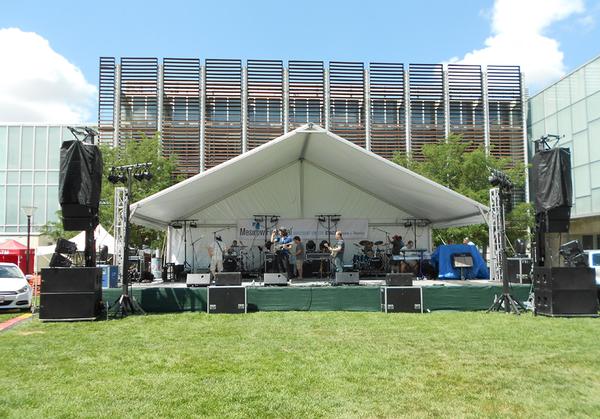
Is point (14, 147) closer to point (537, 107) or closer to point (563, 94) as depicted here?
point (537, 107)

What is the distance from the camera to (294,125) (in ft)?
87.1

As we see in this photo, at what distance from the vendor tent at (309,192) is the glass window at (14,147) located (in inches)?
682

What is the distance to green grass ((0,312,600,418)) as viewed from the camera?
151 inches

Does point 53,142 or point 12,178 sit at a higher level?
point 53,142

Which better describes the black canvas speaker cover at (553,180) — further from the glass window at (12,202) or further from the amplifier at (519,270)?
the glass window at (12,202)

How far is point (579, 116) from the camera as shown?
2194cm

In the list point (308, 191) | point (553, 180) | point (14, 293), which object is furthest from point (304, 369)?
point (308, 191)

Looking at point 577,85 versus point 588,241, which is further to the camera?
point 588,241

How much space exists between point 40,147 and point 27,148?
2.26ft

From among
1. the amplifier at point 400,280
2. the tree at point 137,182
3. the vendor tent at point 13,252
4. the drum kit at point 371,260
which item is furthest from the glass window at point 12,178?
the amplifier at point 400,280

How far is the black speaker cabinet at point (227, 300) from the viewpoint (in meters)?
9.16

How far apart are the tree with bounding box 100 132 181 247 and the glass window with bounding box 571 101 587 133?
16.7 m

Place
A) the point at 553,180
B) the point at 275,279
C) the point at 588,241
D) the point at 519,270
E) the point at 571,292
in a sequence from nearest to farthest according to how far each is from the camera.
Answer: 1. the point at 571,292
2. the point at 553,180
3. the point at 275,279
4. the point at 519,270
5. the point at 588,241

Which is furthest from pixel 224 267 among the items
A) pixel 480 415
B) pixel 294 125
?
pixel 294 125
